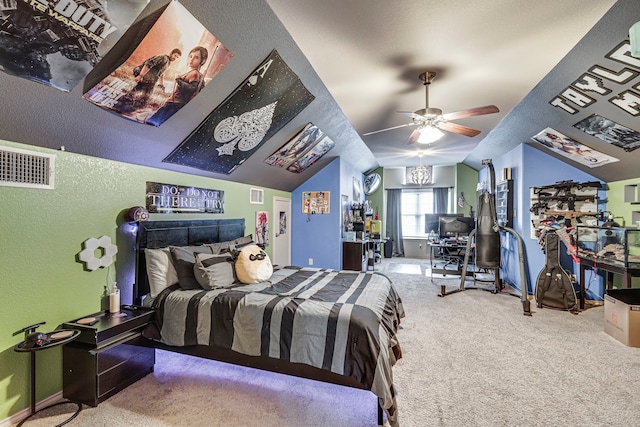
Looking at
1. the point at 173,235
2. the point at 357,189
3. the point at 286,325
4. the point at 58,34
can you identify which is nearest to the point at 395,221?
the point at 357,189

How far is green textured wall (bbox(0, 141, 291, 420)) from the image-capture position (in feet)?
6.24

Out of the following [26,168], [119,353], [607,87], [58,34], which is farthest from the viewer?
[607,87]

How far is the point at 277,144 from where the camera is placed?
13.1 feet

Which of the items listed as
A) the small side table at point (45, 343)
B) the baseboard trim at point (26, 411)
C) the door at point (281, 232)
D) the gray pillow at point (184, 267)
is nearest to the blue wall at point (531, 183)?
the door at point (281, 232)

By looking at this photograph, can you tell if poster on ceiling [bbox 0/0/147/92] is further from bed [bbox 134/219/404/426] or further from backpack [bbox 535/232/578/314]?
backpack [bbox 535/232/578/314]

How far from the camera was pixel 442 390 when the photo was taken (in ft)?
7.39

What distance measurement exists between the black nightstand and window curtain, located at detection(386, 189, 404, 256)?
7.65m

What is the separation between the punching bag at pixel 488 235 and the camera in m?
4.98

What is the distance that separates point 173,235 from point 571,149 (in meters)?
5.57

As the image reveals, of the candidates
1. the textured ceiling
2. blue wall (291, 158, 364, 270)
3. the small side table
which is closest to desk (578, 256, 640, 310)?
the textured ceiling

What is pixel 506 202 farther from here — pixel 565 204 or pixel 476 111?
pixel 476 111

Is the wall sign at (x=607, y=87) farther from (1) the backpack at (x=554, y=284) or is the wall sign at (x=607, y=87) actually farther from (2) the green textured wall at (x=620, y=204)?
(1) the backpack at (x=554, y=284)

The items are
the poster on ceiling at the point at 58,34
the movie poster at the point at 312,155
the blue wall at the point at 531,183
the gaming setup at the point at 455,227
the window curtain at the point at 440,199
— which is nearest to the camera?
the poster on ceiling at the point at 58,34

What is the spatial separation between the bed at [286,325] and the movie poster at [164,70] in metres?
1.25
